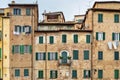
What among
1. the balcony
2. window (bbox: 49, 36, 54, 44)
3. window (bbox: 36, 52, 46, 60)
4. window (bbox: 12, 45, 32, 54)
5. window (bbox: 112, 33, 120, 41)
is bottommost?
the balcony

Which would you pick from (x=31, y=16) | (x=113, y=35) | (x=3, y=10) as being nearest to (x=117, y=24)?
(x=113, y=35)

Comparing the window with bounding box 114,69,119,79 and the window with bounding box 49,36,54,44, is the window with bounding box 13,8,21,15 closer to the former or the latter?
the window with bounding box 49,36,54,44

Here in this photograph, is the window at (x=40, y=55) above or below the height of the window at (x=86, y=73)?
above

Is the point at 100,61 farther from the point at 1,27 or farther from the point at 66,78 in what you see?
the point at 1,27

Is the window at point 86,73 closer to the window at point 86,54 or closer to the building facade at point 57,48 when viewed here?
the building facade at point 57,48

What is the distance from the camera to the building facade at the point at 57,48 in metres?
79.7

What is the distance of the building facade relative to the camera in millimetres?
79688

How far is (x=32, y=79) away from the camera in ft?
261

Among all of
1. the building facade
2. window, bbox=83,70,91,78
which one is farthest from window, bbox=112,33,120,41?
window, bbox=83,70,91,78

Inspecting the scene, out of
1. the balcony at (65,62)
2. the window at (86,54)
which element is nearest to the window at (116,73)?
the window at (86,54)

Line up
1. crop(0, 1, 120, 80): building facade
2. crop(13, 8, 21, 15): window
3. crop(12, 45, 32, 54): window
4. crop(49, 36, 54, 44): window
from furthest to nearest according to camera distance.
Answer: crop(13, 8, 21, 15): window < crop(49, 36, 54, 44): window < crop(12, 45, 32, 54): window < crop(0, 1, 120, 80): building facade

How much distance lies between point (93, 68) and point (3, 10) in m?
18.5

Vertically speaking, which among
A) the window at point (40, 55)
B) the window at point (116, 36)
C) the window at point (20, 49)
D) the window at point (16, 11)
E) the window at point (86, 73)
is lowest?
the window at point (86, 73)

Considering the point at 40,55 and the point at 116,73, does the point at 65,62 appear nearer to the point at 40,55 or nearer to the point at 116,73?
the point at 40,55
